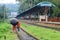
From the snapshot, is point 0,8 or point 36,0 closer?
point 36,0

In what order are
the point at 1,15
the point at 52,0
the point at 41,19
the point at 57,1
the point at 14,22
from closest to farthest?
the point at 14,22, the point at 41,19, the point at 57,1, the point at 52,0, the point at 1,15

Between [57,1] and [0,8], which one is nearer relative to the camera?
[57,1]

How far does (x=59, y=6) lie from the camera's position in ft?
194

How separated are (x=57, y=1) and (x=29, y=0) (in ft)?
91.9

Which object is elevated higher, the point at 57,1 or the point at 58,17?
the point at 57,1

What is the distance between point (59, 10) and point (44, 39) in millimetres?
42784

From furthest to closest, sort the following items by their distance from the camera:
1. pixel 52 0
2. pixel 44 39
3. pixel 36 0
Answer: pixel 36 0
pixel 52 0
pixel 44 39

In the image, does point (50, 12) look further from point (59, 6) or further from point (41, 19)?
point (41, 19)

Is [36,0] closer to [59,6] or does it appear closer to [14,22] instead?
[59,6]

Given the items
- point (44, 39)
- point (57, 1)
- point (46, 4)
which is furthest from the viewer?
point (57, 1)

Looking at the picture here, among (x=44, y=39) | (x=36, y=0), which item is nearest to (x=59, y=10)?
→ (x=36, y=0)

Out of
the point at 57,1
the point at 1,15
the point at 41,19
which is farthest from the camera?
the point at 1,15

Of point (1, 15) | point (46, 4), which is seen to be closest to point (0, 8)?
point (1, 15)

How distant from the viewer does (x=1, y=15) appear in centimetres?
8269
